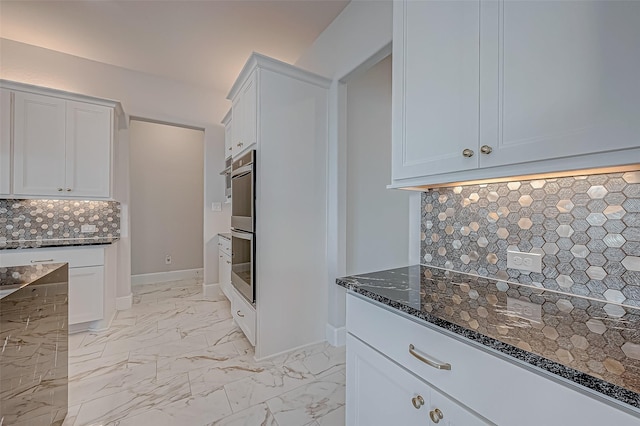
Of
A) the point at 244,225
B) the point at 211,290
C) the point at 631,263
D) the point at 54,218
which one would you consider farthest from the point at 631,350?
the point at 54,218

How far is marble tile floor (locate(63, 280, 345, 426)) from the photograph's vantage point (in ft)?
5.07

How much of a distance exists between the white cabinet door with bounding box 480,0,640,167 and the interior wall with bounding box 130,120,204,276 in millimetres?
4661

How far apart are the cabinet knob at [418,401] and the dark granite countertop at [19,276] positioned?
1.38 m

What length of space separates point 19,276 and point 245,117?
1.74 m

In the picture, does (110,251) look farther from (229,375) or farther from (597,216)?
(597,216)

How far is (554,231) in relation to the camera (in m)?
1.00

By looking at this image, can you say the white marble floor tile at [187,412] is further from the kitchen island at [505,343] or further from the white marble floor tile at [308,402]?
the kitchen island at [505,343]

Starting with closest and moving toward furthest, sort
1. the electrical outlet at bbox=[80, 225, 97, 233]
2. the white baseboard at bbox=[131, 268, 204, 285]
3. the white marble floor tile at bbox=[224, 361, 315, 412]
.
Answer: the white marble floor tile at bbox=[224, 361, 315, 412] → the electrical outlet at bbox=[80, 225, 97, 233] → the white baseboard at bbox=[131, 268, 204, 285]

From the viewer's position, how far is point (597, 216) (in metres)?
0.90

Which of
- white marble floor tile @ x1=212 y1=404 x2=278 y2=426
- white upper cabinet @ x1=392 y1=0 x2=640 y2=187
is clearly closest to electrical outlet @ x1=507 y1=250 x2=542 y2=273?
white upper cabinet @ x1=392 y1=0 x2=640 y2=187

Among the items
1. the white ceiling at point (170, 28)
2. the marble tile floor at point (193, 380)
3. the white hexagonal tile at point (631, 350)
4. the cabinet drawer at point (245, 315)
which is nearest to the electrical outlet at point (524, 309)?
the white hexagonal tile at point (631, 350)

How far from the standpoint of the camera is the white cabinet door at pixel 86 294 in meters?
2.48

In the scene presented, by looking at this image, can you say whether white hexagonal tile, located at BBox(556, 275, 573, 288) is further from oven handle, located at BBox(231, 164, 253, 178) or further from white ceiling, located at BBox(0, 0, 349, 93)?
white ceiling, located at BBox(0, 0, 349, 93)

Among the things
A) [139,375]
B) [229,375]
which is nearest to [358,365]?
[229,375]
